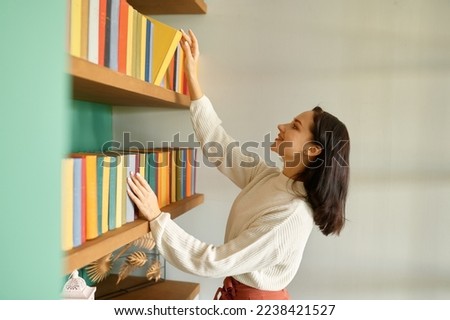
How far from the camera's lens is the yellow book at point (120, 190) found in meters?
0.92

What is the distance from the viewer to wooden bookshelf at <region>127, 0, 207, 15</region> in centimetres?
141

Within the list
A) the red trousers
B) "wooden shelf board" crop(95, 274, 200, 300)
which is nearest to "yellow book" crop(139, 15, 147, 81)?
the red trousers

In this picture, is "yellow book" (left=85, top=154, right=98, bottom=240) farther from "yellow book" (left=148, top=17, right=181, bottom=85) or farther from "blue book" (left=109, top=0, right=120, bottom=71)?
"yellow book" (left=148, top=17, right=181, bottom=85)

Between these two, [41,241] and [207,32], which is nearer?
[41,241]

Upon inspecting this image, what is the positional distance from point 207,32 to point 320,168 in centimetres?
80

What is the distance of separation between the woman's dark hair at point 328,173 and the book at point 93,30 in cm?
66

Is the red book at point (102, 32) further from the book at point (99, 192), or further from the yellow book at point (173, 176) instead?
the yellow book at point (173, 176)

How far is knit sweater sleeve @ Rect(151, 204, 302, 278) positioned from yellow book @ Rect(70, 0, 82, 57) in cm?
48

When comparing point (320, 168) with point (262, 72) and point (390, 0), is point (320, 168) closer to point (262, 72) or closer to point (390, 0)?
point (262, 72)

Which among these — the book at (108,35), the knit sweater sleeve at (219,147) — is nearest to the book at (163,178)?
the knit sweater sleeve at (219,147)

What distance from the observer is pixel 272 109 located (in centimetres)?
151
